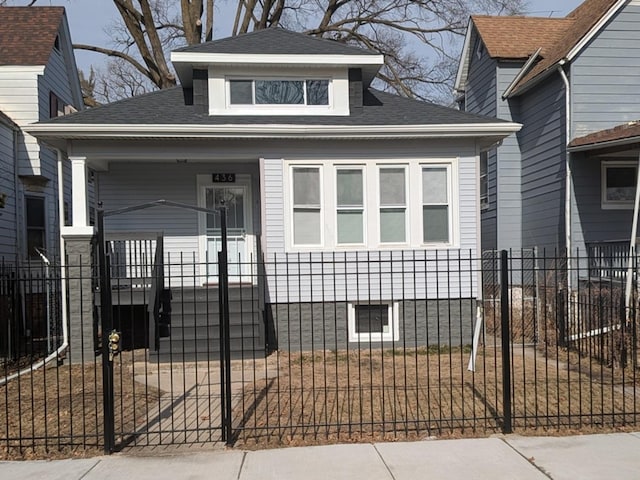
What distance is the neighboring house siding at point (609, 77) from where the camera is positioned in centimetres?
1265

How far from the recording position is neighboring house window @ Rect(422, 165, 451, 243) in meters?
10.6

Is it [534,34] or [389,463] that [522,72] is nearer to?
[534,34]

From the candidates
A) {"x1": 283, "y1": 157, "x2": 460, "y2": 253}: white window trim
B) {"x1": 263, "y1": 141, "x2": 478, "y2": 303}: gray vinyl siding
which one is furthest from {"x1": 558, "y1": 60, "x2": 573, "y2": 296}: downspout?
{"x1": 283, "y1": 157, "x2": 460, "y2": 253}: white window trim

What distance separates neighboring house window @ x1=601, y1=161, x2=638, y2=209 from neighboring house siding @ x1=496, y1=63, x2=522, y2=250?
275 cm

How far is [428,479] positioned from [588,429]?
7.30 ft

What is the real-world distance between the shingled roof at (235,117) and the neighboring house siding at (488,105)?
16.0 ft

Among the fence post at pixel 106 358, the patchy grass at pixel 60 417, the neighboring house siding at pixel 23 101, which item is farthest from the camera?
the neighboring house siding at pixel 23 101

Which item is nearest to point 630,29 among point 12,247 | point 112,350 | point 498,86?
point 498,86

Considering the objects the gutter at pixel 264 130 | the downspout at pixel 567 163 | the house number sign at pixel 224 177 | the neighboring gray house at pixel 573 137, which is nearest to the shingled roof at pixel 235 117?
the gutter at pixel 264 130

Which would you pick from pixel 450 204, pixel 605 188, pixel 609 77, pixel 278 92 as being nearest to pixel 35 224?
pixel 278 92

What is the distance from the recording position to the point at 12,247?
1366cm

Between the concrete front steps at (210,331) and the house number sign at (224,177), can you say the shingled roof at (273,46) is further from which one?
the concrete front steps at (210,331)

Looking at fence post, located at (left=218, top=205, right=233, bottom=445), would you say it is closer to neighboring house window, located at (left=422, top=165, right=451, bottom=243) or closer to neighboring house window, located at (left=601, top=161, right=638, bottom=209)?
neighboring house window, located at (left=422, top=165, right=451, bottom=243)

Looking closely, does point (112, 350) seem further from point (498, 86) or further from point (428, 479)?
point (498, 86)
